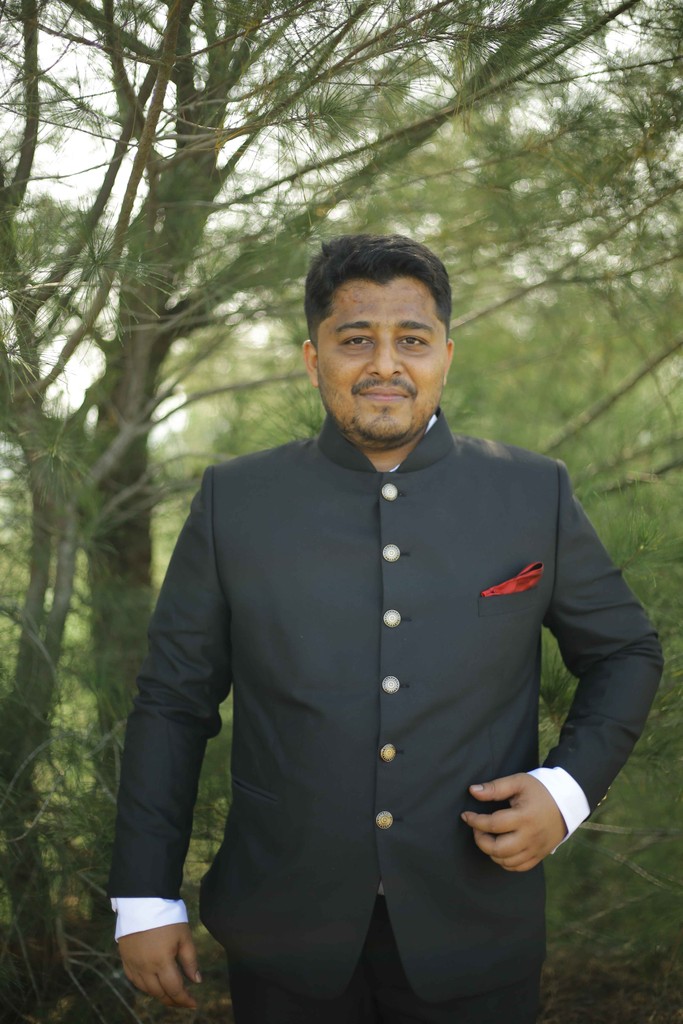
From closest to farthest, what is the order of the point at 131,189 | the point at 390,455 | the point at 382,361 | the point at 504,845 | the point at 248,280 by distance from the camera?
the point at 504,845 → the point at 382,361 → the point at 390,455 → the point at 131,189 → the point at 248,280

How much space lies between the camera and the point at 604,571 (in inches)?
61.2

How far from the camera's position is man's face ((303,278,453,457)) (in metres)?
1.50

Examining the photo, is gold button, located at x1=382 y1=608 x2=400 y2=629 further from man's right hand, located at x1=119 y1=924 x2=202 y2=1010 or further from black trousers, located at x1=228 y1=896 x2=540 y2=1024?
man's right hand, located at x1=119 y1=924 x2=202 y2=1010

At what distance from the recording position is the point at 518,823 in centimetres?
137

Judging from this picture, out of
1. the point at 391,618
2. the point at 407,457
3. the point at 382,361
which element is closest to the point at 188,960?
the point at 391,618

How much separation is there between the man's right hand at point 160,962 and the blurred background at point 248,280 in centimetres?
55

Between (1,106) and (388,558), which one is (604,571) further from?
(1,106)

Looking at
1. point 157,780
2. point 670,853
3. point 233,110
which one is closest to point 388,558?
point 157,780

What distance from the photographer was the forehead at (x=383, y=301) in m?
1.51

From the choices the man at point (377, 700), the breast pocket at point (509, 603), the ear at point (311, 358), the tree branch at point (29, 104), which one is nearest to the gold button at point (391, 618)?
the man at point (377, 700)

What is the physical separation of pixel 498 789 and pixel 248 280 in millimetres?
1447

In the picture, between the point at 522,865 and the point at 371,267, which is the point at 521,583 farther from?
the point at 371,267

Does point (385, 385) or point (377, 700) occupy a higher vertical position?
point (385, 385)

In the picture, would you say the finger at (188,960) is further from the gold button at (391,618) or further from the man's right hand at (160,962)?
the gold button at (391,618)
